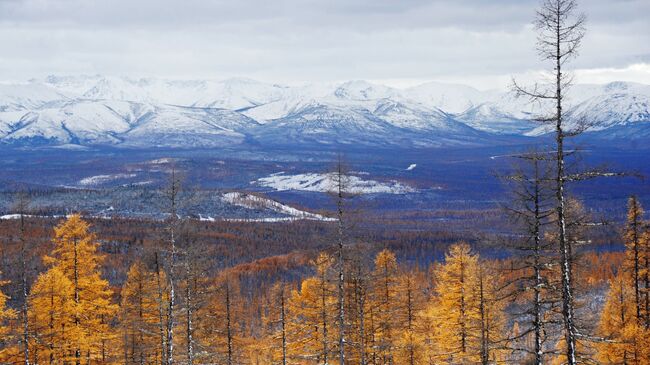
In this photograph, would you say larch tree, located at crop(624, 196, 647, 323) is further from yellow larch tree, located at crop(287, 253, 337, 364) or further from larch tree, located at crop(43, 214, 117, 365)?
larch tree, located at crop(43, 214, 117, 365)

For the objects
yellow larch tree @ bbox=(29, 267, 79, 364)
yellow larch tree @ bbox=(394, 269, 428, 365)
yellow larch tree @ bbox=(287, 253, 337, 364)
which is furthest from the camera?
yellow larch tree @ bbox=(394, 269, 428, 365)

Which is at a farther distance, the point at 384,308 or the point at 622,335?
the point at 384,308

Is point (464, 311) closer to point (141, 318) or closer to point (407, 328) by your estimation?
point (407, 328)

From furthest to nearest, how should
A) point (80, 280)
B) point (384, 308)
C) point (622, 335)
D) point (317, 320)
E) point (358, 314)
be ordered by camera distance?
point (384, 308)
point (317, 320)
point (622, 335)
point (358, 314)
point (80, 280)

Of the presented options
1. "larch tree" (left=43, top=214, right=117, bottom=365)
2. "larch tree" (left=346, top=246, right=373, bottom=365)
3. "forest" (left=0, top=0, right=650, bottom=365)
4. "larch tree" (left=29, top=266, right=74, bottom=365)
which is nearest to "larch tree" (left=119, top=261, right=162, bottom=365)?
"forest" (left=0, top=0, right=650, bottom=365)

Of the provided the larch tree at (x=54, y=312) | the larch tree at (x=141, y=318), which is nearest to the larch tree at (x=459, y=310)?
the larch tree at (x=141, y=318)

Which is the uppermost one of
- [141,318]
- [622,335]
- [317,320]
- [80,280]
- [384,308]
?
[80,280]

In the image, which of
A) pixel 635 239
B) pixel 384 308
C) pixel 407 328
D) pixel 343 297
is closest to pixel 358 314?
pixel 343 297

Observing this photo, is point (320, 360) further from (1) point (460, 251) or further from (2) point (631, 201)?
(2) point (631, 201)

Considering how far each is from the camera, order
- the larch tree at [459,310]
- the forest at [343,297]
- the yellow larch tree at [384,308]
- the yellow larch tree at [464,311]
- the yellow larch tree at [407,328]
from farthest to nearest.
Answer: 1. the yellow larch tree at [407,328]
2. the yellow larch tree at [384,308]
3. the larch tree at [459,310]
4. the yellow larch tree at [464,311]
5. the forest at [343,297]

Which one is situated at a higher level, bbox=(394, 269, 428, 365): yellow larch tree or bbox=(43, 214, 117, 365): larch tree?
bbox=(43, 214, 117, 365): larch tree

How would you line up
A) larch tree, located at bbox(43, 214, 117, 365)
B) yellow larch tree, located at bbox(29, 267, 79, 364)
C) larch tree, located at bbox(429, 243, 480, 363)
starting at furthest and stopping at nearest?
larch tree, located at bbox(429, 243, 480, 363), larch tree, located at bbox(43, 214, 117, 365), yellow larch tree, located at bbox(29, 267, 79, 364)

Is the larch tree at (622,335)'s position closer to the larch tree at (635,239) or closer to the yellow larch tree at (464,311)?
the larch tree at (635,239)
